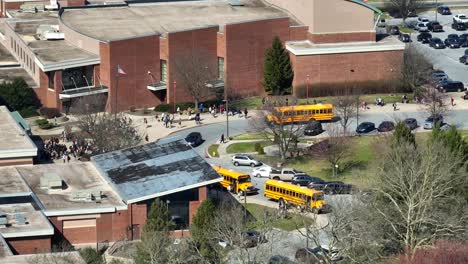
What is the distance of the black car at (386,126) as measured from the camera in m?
110

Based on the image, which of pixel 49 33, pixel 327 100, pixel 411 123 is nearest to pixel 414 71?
pixel 327 100

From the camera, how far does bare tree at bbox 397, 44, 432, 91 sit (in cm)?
12031

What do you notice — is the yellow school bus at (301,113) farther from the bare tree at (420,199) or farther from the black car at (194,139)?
the bare tree at (420,199)

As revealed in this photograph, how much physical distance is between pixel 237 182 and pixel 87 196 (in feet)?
40.1

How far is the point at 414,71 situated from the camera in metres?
120

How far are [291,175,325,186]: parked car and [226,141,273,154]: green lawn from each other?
873 cm

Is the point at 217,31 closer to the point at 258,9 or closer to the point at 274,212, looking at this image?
the point at 258,9

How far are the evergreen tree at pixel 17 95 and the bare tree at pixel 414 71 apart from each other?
90.5ft

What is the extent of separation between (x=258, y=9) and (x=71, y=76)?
18231 mm

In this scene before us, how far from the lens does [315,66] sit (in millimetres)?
121562

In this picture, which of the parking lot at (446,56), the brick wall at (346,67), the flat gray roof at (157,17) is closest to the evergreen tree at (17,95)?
the flat gray roof at (157,17)

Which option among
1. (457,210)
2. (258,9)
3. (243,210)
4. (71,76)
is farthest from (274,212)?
(258,9)

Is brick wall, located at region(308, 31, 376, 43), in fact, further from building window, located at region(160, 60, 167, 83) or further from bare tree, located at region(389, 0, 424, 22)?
bare tree, located at region(389, 0, 424, 22)

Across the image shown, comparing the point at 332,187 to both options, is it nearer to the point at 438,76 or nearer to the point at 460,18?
the point at 438,76
